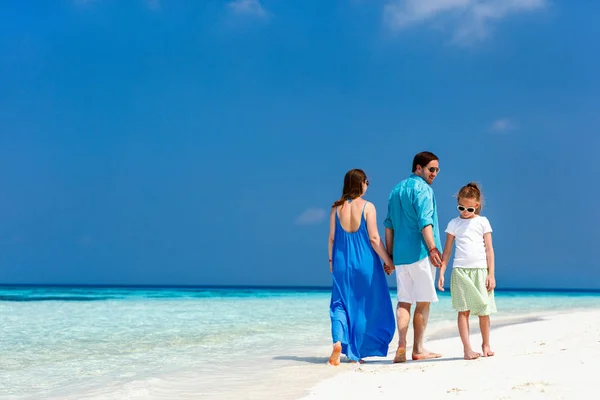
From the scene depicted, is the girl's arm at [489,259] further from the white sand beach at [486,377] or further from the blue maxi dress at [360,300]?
the blue maxi dress at [360,300]

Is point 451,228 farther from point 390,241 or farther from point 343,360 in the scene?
point 343,360

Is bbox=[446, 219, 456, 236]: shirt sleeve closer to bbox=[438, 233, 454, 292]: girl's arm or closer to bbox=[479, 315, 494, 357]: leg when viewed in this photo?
bbox=[438, 233, 454, 292]: girl's arm

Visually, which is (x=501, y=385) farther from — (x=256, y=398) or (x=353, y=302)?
(x=353, y=302)

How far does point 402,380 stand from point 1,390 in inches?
119

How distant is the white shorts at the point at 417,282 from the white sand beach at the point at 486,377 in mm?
508

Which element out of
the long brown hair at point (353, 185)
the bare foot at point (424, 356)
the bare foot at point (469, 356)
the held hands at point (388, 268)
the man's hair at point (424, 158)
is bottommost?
the bare foot at point (424, 356)

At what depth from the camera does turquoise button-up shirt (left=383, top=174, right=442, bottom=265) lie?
496 cm

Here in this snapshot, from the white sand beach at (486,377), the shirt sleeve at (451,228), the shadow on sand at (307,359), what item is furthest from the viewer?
the shadow on sand at (307,359)

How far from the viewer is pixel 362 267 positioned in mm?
5238

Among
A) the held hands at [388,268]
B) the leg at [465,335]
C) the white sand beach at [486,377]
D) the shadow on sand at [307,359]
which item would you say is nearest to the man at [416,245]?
the held hands at [388,268]

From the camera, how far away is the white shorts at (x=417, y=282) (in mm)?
4938

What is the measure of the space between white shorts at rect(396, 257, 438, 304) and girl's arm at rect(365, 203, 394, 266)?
0.51 feet

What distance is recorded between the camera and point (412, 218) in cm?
505

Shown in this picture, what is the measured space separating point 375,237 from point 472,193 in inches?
35.3
